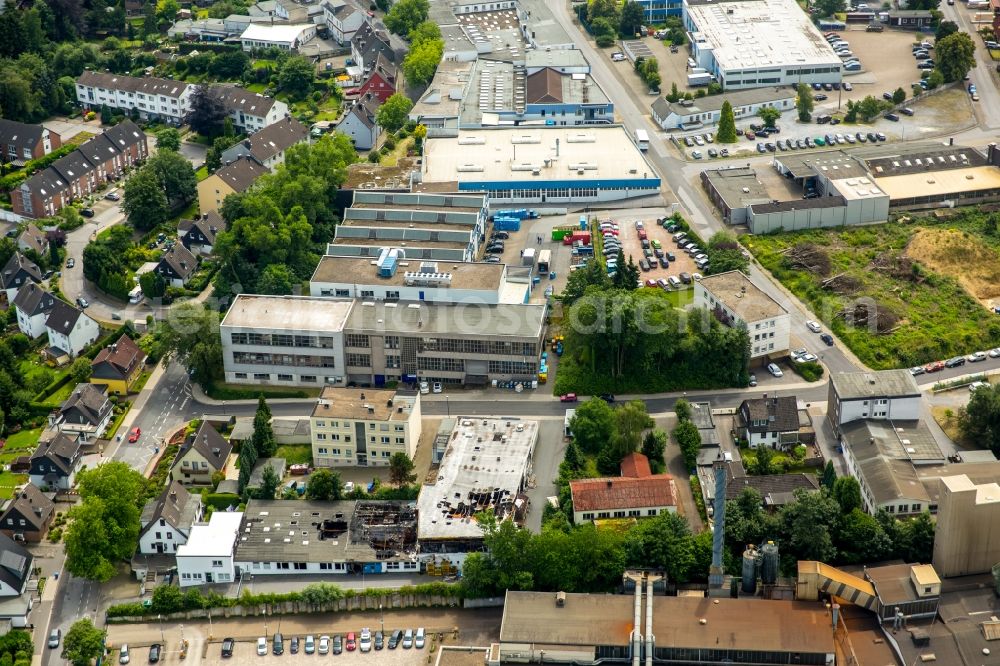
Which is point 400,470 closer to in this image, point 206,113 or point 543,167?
point 543,167

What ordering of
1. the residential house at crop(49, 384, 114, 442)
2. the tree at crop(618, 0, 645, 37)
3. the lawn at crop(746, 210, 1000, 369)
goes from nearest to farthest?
the residential house at crop(49, 384, 114, 442) → the lawn at crop(746, 210, 1000, 369) → the tree at crop(618, 0, 645, 37)

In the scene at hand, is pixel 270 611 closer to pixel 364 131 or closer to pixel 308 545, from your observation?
pixel 308 545

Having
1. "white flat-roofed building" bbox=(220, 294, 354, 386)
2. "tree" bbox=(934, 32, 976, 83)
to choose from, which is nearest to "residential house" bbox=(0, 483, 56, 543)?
"white flat-roofed building" bbox=(220, 294, 354, 386)

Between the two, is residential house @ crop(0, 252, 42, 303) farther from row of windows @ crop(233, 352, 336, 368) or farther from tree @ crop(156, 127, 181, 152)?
tree @ crop(156, 127, 181, 152)

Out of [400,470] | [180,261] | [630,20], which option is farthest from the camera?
[630,20]

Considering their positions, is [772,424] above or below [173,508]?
above

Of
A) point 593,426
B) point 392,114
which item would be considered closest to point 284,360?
point 593,426

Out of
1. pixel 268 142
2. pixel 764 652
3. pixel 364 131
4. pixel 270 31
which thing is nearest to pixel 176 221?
pixel 268 142
